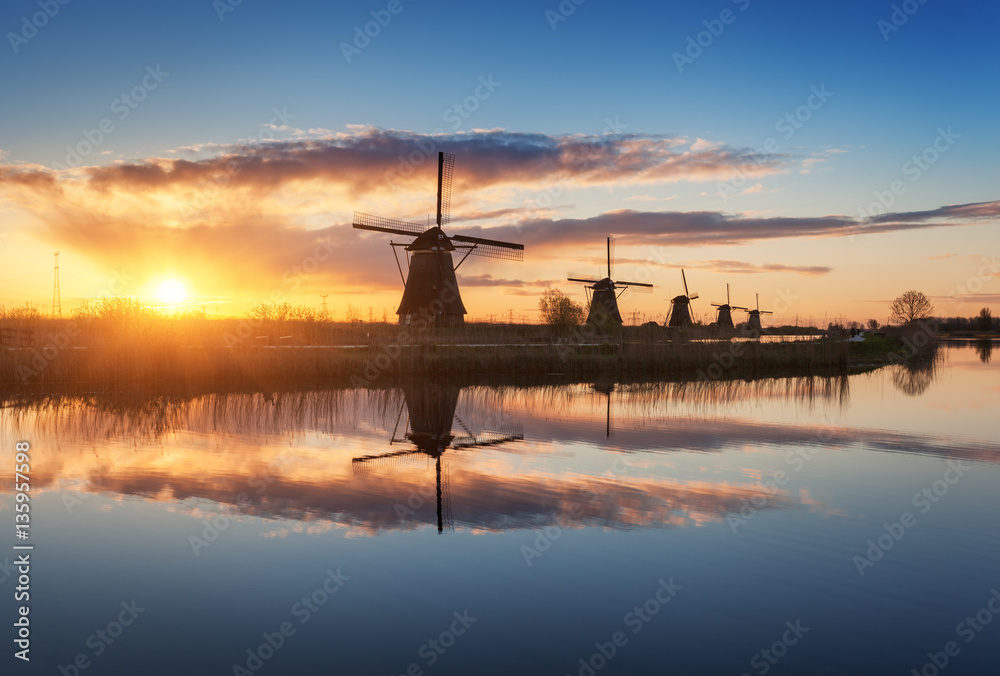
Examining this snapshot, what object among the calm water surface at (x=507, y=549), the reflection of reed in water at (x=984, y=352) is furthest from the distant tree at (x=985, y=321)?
the calm water surface at (x=507, y=549)

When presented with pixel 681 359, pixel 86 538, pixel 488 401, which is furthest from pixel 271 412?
pixel 681 359

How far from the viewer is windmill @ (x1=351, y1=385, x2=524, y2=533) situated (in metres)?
9.04

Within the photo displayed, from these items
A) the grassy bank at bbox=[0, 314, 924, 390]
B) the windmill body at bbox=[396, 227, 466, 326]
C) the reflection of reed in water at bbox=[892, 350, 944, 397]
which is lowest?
the reflection of reed in water at bbox=[892, 350, 944, 397]

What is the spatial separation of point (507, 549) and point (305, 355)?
1622 cm

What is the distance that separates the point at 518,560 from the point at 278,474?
15.1ft

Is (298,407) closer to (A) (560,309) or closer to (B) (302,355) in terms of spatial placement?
(B) (302,355)

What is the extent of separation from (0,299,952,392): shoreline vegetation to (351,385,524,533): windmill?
4503 millimetres

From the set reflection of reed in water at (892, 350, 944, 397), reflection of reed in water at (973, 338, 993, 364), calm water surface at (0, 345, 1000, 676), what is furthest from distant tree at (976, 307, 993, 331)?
calm water surface at (0, 345, 1000, 676)

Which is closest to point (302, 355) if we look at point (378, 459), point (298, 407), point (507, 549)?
point (298, 407)

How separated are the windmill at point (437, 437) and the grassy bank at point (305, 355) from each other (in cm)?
497

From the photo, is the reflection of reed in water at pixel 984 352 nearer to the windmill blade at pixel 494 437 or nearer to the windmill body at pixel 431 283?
the windmill body at pixel 431 283

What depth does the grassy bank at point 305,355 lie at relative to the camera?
64.3 ft

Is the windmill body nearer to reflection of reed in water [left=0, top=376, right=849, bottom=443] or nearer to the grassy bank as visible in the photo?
the grassy bank

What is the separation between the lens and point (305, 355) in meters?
21.5
